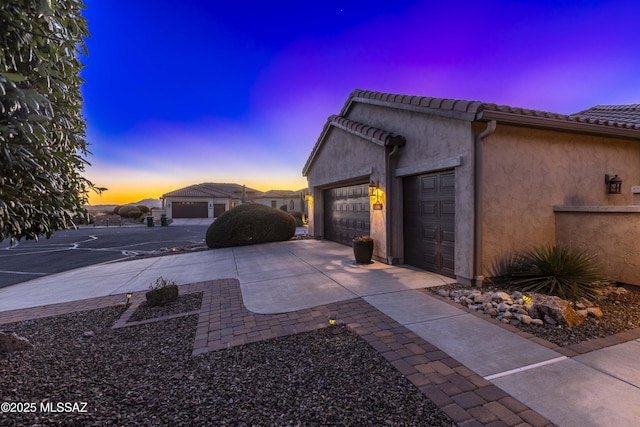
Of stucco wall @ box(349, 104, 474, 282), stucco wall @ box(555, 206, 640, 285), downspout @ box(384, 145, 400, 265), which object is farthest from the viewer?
downspout @ box(384, 145, 400, 265)

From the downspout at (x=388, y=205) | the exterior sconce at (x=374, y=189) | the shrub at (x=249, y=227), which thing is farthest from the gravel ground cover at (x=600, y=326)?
the shrub at (x=249, y=227)

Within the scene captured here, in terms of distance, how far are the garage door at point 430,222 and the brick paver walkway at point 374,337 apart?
2.80 m

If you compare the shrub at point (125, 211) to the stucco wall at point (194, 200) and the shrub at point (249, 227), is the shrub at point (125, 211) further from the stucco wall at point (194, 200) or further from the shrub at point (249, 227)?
the shrub at point (249, 227)

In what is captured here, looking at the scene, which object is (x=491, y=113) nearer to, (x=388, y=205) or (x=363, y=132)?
(x=388, y=205)

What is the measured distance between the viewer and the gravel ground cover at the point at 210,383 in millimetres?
2312

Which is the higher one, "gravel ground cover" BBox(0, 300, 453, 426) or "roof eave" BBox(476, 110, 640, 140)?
"roof eave" BBox(476, 110, 640, 140)

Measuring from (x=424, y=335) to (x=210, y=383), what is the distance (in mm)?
2770

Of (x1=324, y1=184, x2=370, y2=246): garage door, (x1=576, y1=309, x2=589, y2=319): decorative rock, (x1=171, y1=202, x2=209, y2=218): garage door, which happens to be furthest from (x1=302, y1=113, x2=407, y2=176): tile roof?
(x1=171, y1=202, x2=209, y2=218): garage door

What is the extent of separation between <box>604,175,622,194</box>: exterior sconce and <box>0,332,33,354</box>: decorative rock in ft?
39.9

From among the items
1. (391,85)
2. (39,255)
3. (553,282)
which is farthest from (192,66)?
(553,282)

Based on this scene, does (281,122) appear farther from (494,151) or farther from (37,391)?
(37,391)

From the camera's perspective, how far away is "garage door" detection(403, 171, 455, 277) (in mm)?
6422

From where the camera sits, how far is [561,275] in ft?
17.2

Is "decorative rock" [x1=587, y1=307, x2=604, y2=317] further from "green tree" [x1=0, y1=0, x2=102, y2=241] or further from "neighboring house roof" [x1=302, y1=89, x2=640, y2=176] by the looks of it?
"green tree" [x1=0, y1=0, x2=102, y2=241]
